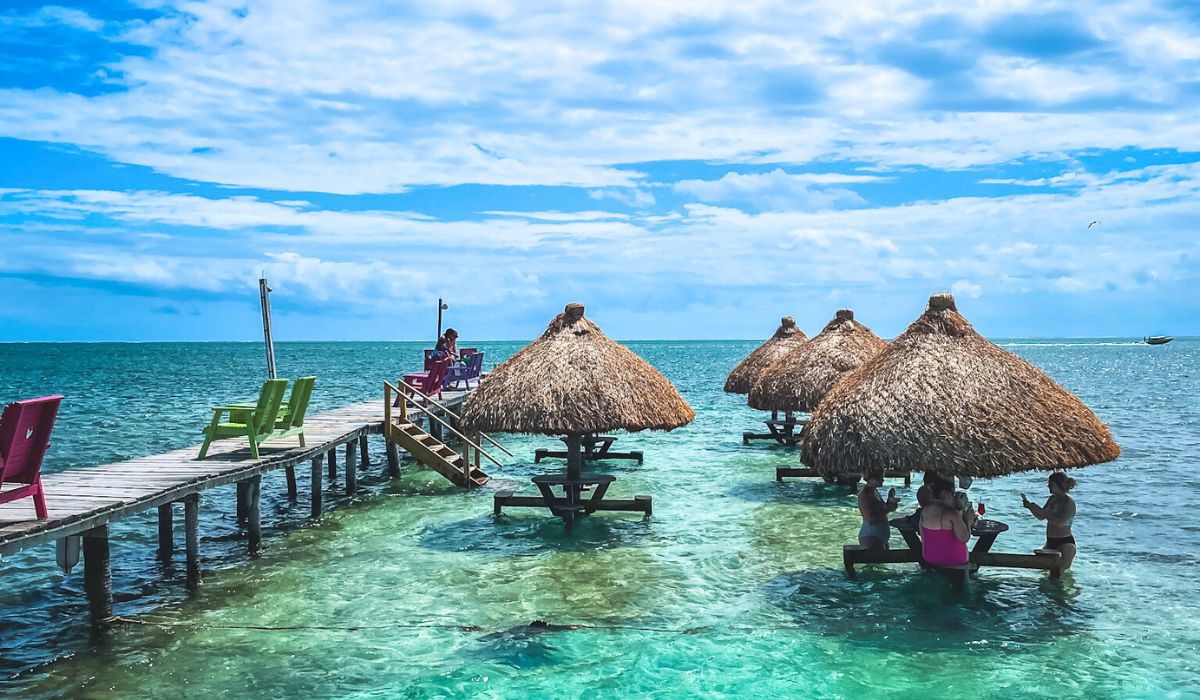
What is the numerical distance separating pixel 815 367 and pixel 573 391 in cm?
801

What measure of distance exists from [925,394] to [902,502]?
8.18 meters

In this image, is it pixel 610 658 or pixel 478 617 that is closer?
pixel 610 658

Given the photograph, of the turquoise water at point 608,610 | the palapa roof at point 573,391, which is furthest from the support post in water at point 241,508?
the palapa roof at point 573,391

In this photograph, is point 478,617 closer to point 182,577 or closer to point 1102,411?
point 182,577

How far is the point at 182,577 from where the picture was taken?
13.1 metres

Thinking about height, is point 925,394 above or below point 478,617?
above

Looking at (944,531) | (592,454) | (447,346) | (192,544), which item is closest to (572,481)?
(192,544)

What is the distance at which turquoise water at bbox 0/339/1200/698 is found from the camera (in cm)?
884

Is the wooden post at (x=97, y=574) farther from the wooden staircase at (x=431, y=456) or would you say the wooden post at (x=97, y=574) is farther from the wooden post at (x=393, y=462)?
the wooden post at (x=393, y=462)

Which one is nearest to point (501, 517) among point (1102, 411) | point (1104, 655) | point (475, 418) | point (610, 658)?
point (475, 418)

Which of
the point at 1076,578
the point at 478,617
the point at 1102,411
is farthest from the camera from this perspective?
the point at 1102,411

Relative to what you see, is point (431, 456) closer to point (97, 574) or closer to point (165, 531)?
point (165, 531)

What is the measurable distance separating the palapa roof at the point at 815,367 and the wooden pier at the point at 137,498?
31.9 feet

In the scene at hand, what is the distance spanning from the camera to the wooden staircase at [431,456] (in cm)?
1923
